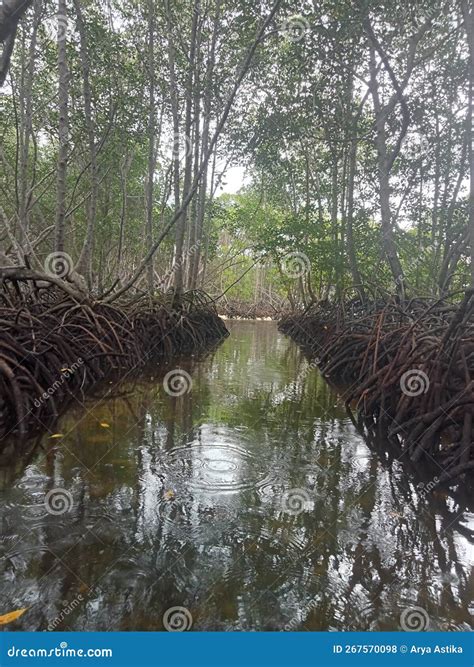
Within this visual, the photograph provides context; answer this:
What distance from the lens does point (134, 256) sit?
1705 centimetres

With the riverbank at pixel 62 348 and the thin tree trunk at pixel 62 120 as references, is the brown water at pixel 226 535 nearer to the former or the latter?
the riverbank at pixel 62 348

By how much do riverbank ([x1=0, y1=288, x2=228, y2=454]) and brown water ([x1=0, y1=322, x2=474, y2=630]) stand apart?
0.35m

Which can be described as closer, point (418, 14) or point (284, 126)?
point (418, 14)

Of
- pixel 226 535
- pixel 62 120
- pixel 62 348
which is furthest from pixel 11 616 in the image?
pixel 62 120

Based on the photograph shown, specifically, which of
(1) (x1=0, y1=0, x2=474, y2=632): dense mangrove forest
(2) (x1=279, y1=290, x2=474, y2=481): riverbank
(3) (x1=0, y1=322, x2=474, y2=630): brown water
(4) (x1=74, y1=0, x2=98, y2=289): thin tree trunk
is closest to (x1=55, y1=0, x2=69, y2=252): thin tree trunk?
(1) (x1=0, y1=0, x2=474, y2=632): dense mangrove forest

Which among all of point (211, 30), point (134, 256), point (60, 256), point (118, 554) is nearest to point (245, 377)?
point (60, 256)

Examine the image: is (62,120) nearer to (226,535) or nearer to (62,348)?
(62,348)

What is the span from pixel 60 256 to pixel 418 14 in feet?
18.1

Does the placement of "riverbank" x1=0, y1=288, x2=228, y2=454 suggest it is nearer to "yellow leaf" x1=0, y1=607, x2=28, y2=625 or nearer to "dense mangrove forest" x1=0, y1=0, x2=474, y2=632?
"dense mangrove forest" x1=0, y1=0, x2=474, y2=632

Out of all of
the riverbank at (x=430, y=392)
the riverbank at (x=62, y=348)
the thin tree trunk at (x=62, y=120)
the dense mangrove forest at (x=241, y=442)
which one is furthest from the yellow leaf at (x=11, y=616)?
the thin tree trunk at (x=62, y=120)

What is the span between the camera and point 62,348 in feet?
13.2

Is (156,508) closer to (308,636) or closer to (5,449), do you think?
(308,636)

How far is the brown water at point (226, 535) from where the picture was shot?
1.40 meters

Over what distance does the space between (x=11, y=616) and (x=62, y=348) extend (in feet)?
9.66
